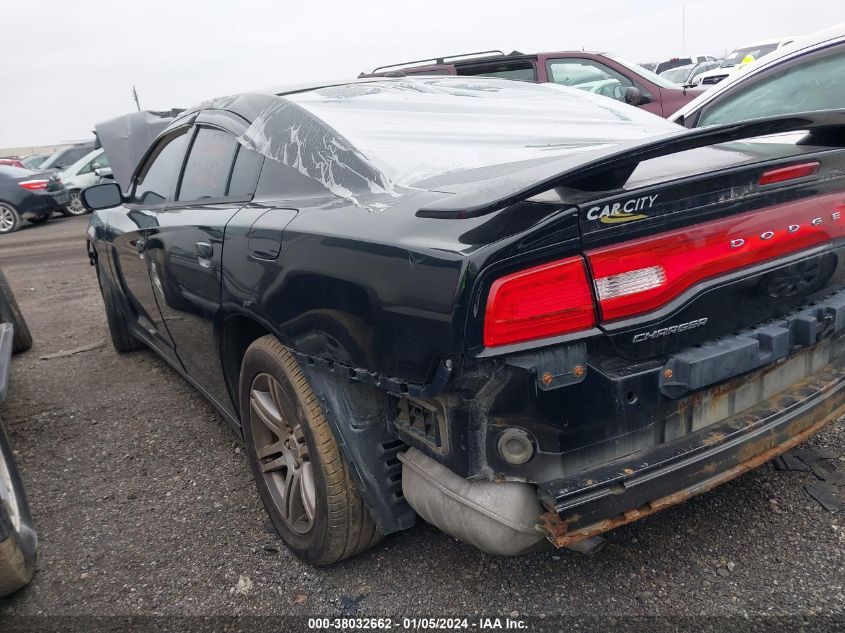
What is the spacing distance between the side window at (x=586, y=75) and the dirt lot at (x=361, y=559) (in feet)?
17.2

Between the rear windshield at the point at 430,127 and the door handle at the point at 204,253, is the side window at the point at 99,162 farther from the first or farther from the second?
the door handle at the point at 204,253

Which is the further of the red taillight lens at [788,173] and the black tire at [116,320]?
the black tire at [116,320]

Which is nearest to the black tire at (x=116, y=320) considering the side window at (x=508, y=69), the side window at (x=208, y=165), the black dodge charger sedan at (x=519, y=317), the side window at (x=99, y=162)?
the side window at (x=208, y=165)

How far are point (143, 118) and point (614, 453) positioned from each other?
1231 cm

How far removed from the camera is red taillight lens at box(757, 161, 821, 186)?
5.78ft

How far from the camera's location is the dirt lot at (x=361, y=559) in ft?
6.51

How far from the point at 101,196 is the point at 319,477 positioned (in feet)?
8.15

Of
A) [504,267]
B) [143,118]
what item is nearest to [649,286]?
[504,267]

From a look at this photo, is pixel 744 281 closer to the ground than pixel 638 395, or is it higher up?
higher up

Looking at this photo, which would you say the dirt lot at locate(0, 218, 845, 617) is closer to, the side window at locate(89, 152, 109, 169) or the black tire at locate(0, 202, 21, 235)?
the black tire at locate(0, 202, 21, 235)

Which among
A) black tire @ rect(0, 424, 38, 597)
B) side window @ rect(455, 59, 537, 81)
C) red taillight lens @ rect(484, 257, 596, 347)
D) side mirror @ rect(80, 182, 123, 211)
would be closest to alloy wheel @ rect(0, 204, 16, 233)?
side window @ rect(455, 59, 537, 81)

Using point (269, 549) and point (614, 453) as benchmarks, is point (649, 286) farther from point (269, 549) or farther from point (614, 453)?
point (269, 549)

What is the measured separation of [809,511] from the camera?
226 cm

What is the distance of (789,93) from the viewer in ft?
12.0
